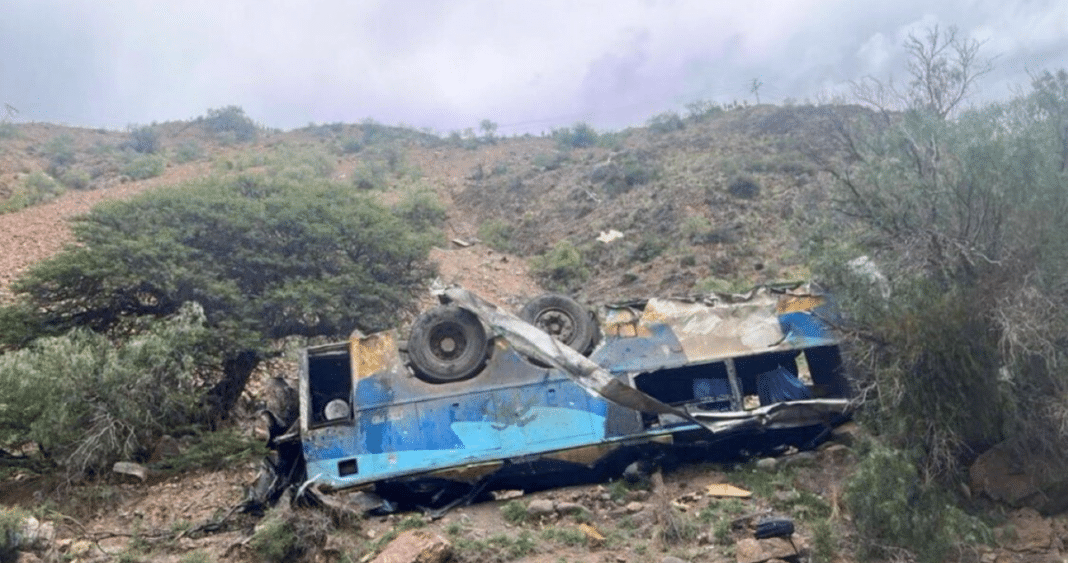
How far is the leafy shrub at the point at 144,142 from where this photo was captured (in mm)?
43219

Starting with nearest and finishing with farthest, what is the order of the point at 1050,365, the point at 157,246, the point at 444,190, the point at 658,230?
the point at 1050,365 → the point at 157,246 → the point at 658,230 → the point at 444,190

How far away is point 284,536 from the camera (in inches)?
328

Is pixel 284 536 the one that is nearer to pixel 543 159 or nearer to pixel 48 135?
pixel 543 159

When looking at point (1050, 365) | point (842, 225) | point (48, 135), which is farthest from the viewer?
point (48, 135)

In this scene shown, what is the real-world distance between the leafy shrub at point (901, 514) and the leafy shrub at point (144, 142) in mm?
40948

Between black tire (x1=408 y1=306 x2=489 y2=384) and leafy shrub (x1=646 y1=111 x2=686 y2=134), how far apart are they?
3224cm

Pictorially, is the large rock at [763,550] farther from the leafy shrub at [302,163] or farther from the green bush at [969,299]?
the leafy shrub at [302,163]

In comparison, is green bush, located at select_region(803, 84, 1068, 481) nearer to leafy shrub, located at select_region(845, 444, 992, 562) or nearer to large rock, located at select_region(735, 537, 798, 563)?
leafy shrub, located at select_region(845, 444, 992, 562)

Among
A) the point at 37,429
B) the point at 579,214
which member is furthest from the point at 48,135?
the point at 37,429

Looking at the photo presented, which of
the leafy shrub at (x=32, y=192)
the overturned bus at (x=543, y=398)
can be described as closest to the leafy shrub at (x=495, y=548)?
the overturned bus at (x=543, y=398)

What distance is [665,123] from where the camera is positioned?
136 ft

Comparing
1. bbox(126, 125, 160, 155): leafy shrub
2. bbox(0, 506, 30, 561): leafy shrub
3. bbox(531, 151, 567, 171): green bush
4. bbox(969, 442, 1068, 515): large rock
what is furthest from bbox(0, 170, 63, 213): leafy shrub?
bbox(969, 442, 1068, 515): large rock

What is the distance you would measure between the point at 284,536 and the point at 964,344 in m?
6.44

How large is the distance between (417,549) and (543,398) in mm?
2461
